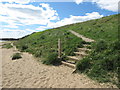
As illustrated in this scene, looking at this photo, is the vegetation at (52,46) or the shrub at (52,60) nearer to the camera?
the shrub at (52,60)

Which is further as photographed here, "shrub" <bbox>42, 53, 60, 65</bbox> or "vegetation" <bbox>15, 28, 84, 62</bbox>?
"vegetation" <bbox>15, 28, 84, 62</bbox>

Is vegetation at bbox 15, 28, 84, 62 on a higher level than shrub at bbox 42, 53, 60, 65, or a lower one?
higher

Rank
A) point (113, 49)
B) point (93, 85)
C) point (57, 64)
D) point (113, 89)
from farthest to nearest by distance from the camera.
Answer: point (57, 64) < point (113, 49) < point (93, 85) < point (113, 89)

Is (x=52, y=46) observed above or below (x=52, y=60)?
above

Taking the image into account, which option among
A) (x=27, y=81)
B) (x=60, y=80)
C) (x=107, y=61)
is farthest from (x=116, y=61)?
(x=27, y=81)

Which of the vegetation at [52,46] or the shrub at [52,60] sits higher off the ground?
the vegetation at [52,46]

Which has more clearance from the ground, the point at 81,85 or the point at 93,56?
the point at 93,56

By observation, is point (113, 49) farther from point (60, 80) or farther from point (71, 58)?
point (60, 80)

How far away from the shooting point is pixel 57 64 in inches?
323

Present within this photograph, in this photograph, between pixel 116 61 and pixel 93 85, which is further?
pixel 116 61

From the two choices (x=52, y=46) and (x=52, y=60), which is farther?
(x=52, y=46)

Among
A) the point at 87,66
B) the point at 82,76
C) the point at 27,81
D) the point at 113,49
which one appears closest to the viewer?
the point at 27,81

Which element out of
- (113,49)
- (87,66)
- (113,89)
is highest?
(113,49)

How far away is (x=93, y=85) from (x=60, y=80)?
5.39 feet
